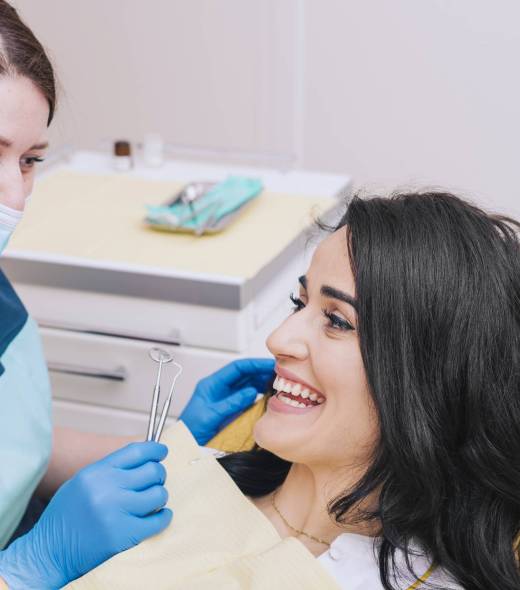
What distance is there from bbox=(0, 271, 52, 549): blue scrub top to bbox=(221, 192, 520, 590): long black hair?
573mm

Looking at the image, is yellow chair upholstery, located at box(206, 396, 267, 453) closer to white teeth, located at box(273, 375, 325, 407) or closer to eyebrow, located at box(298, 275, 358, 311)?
white teeth, located at box(273, 375, 325, 407)

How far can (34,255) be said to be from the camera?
1.81m

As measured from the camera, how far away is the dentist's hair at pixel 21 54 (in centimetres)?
116

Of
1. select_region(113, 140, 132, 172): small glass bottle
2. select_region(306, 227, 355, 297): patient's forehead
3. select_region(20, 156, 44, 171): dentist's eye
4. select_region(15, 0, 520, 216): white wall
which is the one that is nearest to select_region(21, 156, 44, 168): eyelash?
select_region(20, 156, 44, 171): dentist's eye

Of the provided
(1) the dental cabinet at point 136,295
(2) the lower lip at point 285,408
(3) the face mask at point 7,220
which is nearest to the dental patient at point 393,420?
(2) the lower lip at point 285,408

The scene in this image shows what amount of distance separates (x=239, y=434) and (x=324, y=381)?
39 cm

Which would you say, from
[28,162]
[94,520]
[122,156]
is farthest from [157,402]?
[122,156]

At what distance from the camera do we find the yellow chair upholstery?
1.48 m

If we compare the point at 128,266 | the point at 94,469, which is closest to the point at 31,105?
the point at 94,469

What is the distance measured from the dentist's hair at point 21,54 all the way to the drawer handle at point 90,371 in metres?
0.72

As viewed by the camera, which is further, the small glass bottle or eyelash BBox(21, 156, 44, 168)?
the small glass bottle

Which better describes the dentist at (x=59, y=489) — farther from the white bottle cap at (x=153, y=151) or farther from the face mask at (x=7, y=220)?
the white bottle cap at (x=153, y=151)

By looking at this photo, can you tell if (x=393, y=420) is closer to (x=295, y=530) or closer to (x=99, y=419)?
(x=295, y=530)

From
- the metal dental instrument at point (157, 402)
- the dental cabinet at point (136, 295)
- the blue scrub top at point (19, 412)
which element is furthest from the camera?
the dental cabinet at point (136, 295)
